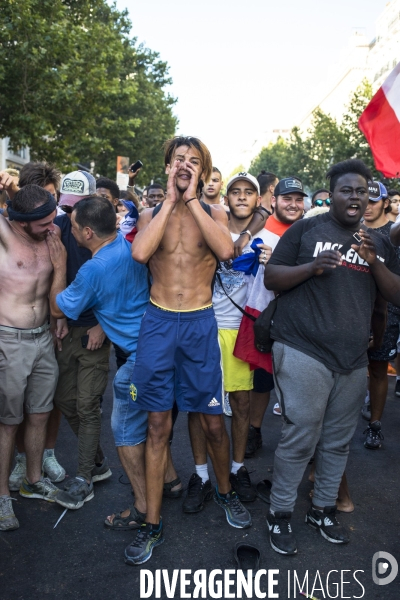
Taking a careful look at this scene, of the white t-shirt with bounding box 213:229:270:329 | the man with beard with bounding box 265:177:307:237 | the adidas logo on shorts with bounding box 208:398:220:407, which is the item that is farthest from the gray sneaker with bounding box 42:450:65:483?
the man with beard with bounding box 265:177:307:237

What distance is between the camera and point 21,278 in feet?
12.6

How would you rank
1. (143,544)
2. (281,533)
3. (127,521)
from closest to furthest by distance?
(143,544), (281,533), (127,521)

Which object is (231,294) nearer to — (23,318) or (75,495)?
(23,318)

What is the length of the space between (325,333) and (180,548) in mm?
1519

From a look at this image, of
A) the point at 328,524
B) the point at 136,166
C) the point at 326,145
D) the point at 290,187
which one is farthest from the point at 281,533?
the point at 326,145

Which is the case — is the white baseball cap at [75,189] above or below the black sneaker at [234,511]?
above

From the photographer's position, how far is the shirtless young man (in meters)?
3.46

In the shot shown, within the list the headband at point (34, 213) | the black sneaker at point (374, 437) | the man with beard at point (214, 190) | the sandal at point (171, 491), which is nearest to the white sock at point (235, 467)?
the sandal at point (171, 491)

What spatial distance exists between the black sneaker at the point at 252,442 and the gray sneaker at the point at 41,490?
1602 mm

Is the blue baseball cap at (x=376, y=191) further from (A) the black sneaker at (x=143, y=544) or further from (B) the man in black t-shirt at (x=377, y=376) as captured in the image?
(A) the black sneaker at (x=143, y=544)

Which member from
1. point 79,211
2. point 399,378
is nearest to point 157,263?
point 79,211

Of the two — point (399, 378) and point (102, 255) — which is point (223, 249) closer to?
point (102, 255)

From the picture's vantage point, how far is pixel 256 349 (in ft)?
13.2

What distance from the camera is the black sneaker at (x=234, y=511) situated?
3.66 m
